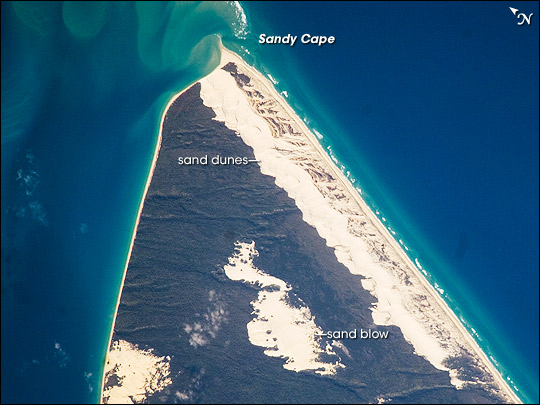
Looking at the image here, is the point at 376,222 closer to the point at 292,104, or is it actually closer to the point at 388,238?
the point at 388,238

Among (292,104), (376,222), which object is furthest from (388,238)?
(292,104)

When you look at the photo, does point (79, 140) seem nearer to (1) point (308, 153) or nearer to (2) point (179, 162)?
(2) point (179, 162)

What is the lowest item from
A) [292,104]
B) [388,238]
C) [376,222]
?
[388,238]

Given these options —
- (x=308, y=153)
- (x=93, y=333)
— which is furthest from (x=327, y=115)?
(x=93, y=333)

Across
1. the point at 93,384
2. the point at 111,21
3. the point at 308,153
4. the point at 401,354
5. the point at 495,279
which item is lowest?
the point at 93,384
